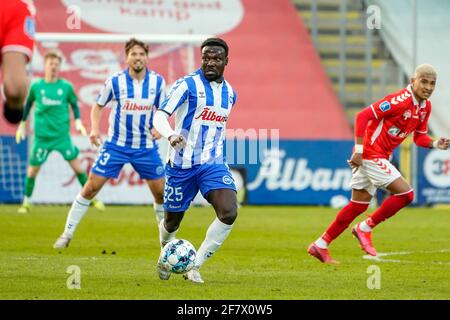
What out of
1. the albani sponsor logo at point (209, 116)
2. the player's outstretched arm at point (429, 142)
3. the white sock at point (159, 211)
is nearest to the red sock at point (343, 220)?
the player's outstretched arm at point (429, 142)

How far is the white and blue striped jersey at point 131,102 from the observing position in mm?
12328

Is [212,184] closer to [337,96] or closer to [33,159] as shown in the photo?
[33,159]

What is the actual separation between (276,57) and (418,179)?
6080mm

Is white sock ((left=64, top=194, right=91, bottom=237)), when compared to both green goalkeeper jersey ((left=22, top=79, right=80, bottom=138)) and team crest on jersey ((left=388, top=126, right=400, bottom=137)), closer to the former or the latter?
team crest on jersey ((left=388, top=126, right=400, bottom=137))

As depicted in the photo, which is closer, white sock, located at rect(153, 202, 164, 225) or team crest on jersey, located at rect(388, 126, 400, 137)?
team crest on jersey, located at rect(388, 126, 400, 137)

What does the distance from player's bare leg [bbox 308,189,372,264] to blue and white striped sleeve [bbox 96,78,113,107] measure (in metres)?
3.06

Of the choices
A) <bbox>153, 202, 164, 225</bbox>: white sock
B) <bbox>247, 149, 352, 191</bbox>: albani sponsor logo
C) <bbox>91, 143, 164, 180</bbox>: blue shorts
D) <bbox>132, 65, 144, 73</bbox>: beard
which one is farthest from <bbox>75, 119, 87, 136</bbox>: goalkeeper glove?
<bbox>247, 149, 352, 191</bbox>: albani sponsor logo

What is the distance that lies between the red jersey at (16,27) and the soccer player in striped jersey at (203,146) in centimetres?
245

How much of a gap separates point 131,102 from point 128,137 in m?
0.42

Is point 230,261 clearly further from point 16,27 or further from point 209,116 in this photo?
point 16,27

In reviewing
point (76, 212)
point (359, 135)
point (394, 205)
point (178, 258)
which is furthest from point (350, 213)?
point (76, 212)

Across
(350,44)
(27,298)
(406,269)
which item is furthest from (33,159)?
(350,44)

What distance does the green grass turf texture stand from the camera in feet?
27.5

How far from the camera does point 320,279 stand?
31.0ft
